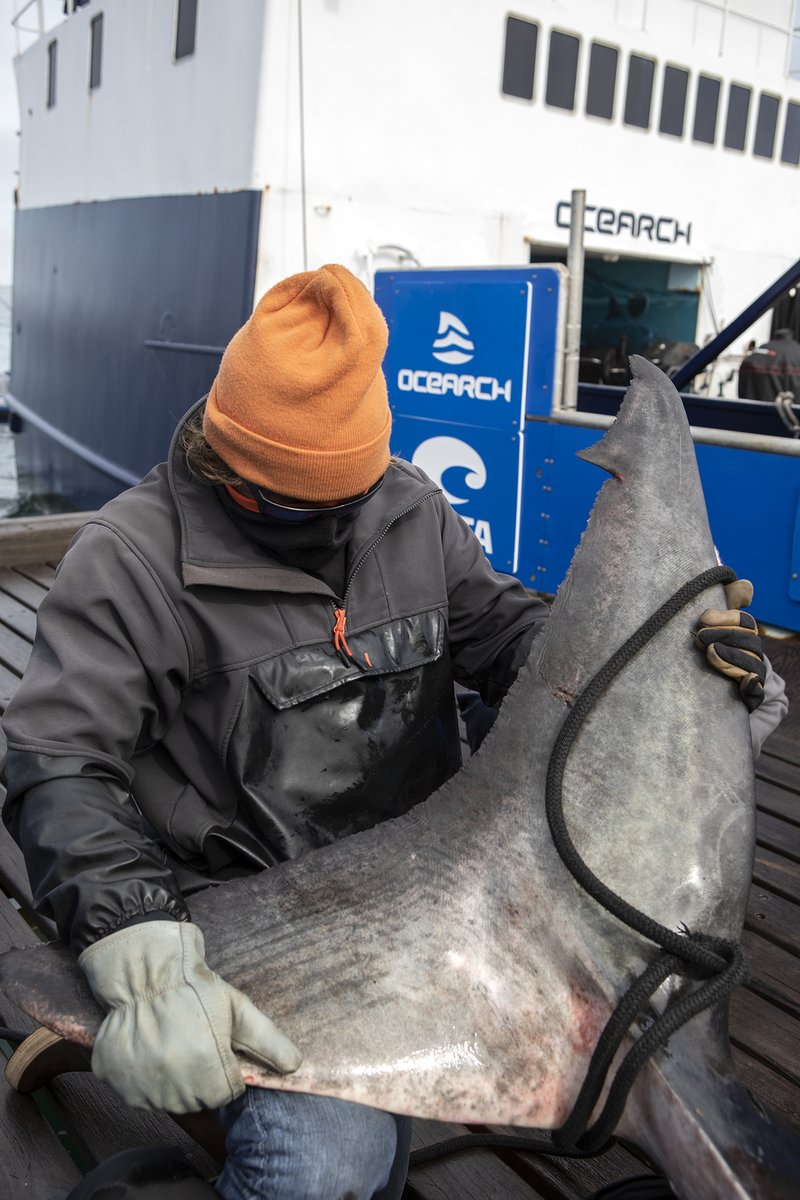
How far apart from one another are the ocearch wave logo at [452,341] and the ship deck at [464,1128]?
3.62 meters

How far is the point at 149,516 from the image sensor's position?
1801 millimetres

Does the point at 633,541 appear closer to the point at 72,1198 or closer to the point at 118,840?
the point at 118,840

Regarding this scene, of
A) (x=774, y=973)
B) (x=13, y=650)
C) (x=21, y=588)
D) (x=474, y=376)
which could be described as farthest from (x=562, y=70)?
(x=774, y=973)

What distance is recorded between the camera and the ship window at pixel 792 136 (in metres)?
12.7

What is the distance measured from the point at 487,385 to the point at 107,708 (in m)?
4.43

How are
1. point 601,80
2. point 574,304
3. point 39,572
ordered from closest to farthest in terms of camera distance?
point 574,304, point 39,572, point 601,80

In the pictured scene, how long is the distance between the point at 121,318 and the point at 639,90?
5.91 meters

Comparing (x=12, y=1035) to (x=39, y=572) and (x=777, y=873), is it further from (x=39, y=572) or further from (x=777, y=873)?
(x=39, y=572)

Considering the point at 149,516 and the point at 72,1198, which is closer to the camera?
the point at 72,1198

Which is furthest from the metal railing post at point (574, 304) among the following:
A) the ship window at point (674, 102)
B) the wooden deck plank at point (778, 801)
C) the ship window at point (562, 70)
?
the ship window at point (674, 102)

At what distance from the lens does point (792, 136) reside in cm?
1277

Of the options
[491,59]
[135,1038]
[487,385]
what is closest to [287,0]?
[491,59]

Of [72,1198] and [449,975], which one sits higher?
[449,975]

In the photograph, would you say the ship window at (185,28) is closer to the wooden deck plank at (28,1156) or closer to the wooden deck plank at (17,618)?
the wooden deck plank at (17,618)
